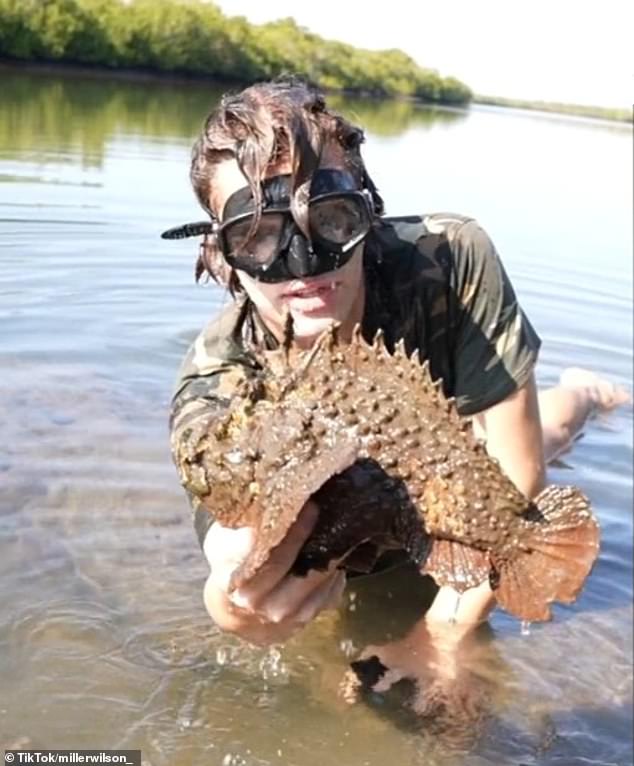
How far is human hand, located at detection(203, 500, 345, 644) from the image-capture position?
304 cm

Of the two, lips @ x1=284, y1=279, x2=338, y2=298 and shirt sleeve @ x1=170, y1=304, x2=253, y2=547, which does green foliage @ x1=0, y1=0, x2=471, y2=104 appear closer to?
shirt sleeve @ x1=170, y1=304, x2=253, y2=547

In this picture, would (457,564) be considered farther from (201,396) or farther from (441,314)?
(441,314)

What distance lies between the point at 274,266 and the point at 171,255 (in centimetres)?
703

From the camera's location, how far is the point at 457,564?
297cm

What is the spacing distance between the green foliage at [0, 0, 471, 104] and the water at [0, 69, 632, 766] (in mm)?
11055

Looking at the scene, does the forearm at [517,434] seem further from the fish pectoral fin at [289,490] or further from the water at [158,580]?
the fish pectoral fin at [289,490]

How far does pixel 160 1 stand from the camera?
147 ft

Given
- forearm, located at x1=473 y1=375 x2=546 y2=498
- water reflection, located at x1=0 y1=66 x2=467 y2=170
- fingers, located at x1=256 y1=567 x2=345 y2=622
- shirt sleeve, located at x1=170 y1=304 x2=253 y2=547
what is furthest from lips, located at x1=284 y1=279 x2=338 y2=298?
water reflection, located at x1=0 y1=66 x2=467 y2=170

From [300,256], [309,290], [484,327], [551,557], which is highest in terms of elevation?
[300,256]

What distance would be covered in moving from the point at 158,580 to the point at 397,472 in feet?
7.22

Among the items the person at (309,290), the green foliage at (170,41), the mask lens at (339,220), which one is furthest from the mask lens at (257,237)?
the green foliage at (170,41)

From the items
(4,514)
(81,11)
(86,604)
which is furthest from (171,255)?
(81,11)

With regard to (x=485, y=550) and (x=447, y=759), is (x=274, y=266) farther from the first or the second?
(x=447, y=759)

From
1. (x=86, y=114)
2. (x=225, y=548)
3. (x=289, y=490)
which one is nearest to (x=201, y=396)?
(x=225, y=548)
